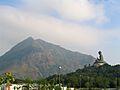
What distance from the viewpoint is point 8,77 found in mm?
77125

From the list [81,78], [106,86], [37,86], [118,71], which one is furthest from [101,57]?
[37,86]

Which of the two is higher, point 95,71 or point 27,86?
point 95,71

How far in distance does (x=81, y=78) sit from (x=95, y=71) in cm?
3093

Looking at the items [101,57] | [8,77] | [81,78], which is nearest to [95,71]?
[101,57]

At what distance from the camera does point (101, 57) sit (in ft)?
541

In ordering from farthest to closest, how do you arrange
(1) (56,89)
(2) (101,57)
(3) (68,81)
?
(2) (101,57) → (3) (68,81) → (1) (56,89)

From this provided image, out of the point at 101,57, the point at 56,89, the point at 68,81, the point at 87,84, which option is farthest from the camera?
the point at 101,57

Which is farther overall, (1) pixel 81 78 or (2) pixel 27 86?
(1) pixel 81 78

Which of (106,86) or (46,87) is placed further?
(106,86)

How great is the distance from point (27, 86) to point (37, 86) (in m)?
5.22

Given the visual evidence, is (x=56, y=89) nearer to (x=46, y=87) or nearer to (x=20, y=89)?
(x=46, y=87)

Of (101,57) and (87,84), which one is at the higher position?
(101,57)

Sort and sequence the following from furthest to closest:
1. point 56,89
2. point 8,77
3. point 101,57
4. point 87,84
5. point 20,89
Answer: point 101,57
point 87,84
point 20,89
point 56,89
point 8,77

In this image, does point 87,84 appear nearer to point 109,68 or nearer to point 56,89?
point 56,89
